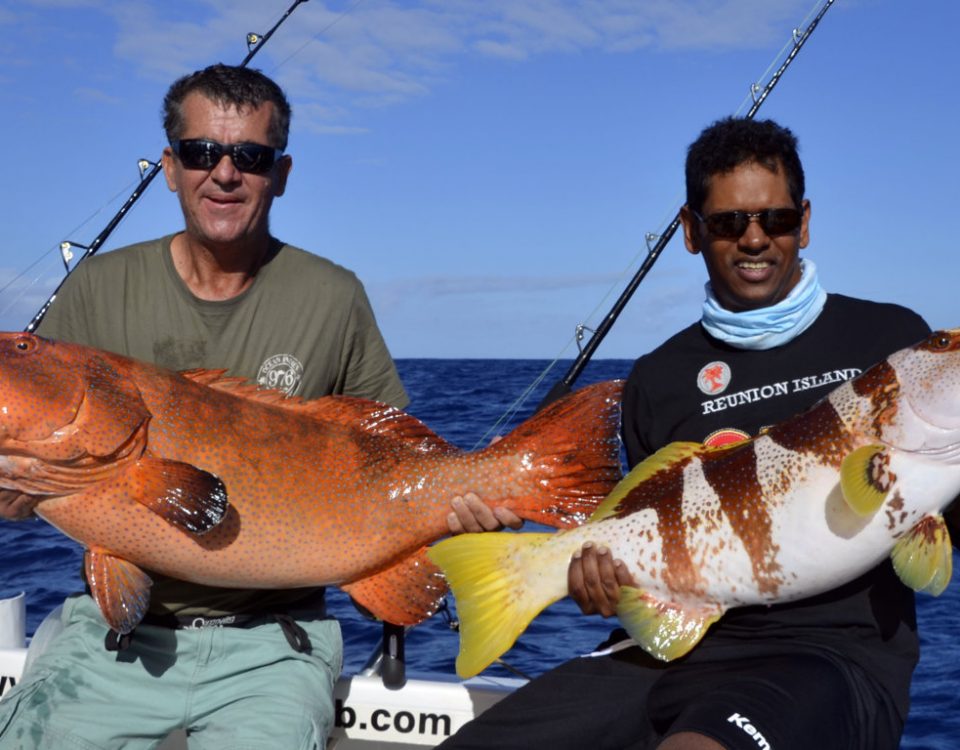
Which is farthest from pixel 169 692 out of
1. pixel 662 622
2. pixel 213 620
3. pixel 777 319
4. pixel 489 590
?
pixel 777 319

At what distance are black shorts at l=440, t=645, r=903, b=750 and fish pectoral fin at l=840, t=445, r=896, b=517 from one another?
0.55 m

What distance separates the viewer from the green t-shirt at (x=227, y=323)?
3.73 metres

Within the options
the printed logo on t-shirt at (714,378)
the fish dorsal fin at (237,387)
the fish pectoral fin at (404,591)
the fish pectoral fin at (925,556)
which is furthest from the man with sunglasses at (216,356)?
the fish pectoral fin at (925,556)

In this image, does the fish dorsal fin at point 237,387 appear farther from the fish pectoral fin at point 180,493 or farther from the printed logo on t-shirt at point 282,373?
the fish pectoral fin at point 180,493

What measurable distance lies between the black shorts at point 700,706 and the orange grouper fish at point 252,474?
501 millimetres

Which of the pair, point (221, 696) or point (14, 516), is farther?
point (221, 696)

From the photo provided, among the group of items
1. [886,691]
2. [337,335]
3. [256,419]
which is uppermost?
[337,335]

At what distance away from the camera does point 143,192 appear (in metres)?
6.07

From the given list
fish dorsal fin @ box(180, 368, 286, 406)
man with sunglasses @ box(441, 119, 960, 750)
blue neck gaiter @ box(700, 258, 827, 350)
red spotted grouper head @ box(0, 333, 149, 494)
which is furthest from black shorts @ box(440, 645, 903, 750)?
red spotted grouper head @ box(0, 333, 149, 494)

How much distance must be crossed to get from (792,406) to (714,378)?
12.0 inches

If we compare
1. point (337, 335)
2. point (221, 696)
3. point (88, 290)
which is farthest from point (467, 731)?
point (88, 290)

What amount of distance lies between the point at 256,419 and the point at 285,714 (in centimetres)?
97

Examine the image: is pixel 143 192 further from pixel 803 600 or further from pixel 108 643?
pixel 803 600

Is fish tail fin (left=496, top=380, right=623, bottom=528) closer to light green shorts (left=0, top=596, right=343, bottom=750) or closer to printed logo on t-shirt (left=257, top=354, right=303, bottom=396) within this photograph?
printed logo on t-shirt (left=257, top=354, right=303, bottom=396)
